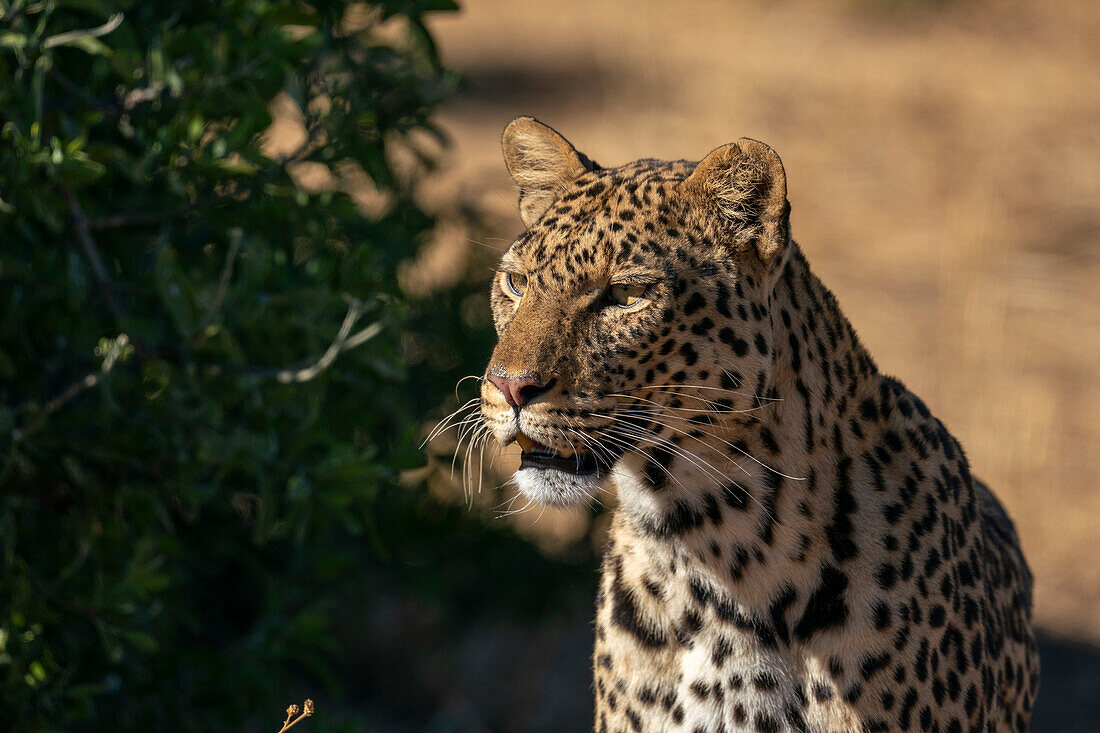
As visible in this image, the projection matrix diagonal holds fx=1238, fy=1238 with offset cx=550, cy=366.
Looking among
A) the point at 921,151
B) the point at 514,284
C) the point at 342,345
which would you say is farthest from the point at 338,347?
the point at 921,151

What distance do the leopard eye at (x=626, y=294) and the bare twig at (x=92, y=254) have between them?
1.94 meters


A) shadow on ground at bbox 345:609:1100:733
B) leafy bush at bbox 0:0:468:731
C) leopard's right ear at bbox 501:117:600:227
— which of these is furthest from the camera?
shadow on ground at bbox 345:609:1100:733

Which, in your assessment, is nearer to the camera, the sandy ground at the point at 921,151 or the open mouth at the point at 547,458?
the open mouth at the point at 547,458

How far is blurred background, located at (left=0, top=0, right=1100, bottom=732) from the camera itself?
175 inches

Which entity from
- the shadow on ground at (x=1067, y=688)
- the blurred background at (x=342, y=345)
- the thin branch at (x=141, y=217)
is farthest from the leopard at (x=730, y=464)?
the shadow on ground at (x=1067, y=688)

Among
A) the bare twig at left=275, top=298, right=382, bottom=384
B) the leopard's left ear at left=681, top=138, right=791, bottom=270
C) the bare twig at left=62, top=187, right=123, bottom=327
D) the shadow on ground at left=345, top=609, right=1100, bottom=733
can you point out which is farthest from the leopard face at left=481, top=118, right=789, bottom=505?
the shadow on ground at left=345, top=609, right=1100, bottom=733

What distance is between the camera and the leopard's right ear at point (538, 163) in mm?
3861

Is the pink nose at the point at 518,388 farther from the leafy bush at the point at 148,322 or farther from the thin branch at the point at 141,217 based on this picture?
the thin branch at the point at 141,217

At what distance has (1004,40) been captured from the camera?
15016mm

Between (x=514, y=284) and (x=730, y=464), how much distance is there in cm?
82

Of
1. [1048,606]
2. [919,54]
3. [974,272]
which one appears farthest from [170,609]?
[919,54]

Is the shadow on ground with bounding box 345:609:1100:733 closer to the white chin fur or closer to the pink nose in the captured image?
the white chin fur

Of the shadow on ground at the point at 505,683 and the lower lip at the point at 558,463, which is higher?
the lower lip at the point at 558,463

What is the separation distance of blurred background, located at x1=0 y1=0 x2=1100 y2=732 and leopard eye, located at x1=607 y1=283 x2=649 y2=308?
76 cm
